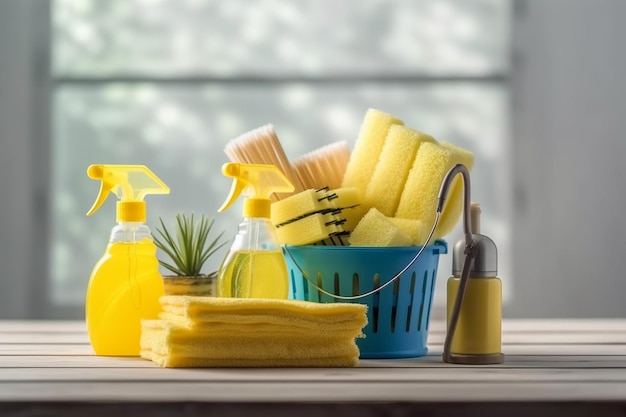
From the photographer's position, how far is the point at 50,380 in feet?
2.32

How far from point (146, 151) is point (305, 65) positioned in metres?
0.52

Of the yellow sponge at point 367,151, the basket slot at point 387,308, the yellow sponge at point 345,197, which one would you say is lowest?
the basket slot at point 387,308

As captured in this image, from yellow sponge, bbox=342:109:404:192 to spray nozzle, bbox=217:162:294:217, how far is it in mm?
95

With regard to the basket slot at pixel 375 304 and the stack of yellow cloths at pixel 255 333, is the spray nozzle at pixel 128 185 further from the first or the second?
the basket slot at pixel 375 304

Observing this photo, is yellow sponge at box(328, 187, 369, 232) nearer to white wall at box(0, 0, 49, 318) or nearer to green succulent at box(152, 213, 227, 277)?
green succulent at box(152, 213, 227, 277)

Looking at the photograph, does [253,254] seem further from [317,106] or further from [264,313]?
[317,106]

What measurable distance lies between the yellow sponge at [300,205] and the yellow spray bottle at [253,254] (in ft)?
0.08

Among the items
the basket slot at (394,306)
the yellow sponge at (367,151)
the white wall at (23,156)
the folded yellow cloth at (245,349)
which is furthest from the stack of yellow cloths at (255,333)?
the white wall at (23,156)

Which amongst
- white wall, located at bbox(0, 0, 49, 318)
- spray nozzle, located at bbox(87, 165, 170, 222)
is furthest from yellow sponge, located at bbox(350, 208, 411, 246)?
white wall, located at bbox(0, 0, 49, 318)

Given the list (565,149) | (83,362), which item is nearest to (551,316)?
(565,149)

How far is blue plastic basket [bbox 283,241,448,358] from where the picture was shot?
0.89 metres

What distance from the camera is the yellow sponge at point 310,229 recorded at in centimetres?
90

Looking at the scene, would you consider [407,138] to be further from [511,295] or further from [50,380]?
[511,295]

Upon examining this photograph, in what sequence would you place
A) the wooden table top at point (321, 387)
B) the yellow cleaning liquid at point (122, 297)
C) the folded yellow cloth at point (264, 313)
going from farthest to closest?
the yellow cleaning liquid at point (122, 297) → the folded yellow cloth at point (264, 313) → the wooden table top at point (321, 387)
